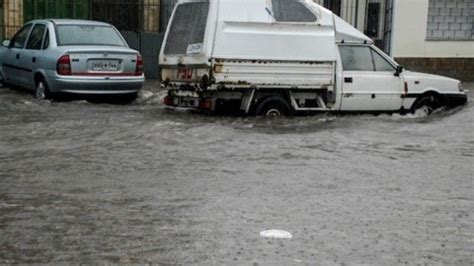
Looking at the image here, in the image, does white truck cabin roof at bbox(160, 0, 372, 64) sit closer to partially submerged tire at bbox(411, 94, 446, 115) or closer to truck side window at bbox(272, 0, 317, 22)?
truck side window at bbox(272, 0, 317, 22)

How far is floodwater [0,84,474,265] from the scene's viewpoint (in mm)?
5023

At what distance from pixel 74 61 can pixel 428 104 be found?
6.26m

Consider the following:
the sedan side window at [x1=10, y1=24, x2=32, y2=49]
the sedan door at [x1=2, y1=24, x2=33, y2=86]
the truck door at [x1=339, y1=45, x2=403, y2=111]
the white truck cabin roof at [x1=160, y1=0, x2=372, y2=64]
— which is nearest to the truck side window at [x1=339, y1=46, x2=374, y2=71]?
the truck door at [x1=339, y1=45, x2=403, y2=111]

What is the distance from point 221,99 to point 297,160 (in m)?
3.49

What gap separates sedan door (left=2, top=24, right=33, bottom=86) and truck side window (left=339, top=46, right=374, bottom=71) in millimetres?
6044

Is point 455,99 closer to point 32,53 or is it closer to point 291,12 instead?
point 291,12

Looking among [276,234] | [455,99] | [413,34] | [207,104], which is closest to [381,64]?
[455,99]

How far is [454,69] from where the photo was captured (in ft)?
69.2

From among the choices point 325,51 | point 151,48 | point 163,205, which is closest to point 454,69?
point 151,48

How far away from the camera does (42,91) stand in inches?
522

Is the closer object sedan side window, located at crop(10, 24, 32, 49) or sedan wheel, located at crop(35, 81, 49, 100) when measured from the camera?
sedan wheel, located at crop(35, 81, 49, 100)

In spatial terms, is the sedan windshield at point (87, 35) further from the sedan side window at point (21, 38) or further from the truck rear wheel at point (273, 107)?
the truck rear wheel at point (273, 107)

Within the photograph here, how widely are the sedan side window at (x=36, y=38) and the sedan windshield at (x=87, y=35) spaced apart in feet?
1.35

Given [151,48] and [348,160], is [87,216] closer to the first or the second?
[348,160]
